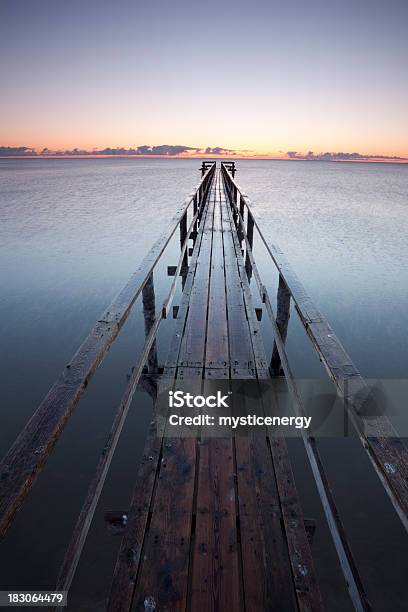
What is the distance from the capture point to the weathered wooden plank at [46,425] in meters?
1.14

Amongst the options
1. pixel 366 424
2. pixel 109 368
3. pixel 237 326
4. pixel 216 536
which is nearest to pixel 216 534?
pixel 216 536

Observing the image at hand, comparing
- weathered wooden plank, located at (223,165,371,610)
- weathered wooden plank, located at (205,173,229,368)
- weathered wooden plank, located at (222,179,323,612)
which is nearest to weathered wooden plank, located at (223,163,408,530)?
weathered wooden plank, located at (223,165,371,610)

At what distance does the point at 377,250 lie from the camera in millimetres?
18750

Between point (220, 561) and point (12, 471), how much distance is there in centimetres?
150

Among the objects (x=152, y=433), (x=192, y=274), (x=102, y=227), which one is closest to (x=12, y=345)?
(x=192, y=274)

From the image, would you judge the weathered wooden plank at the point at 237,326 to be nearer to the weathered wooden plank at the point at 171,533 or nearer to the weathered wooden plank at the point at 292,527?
the weathered wooden plank at the point at 171,533

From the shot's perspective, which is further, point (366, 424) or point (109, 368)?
point (109, 368)

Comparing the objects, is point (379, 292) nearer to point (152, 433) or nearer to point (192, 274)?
point (192, 274)

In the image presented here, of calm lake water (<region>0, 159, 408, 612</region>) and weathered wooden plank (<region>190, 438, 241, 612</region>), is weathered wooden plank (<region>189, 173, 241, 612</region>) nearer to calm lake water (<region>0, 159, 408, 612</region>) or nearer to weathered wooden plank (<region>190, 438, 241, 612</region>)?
weathered wooden plank (<region>190, 438, 241, 612</region>)

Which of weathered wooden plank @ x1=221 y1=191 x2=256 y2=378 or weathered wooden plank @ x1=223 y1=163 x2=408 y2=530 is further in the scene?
weathered wooden plank @ x1=221 y1=191 x2=256 y2=378

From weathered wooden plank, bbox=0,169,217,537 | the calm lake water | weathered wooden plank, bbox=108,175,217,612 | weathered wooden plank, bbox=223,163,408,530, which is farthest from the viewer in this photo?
the calm lake water

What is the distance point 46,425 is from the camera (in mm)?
1377

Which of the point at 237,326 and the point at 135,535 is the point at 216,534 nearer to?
the point at 135,535

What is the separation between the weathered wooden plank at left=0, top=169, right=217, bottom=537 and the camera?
1.14 meters
